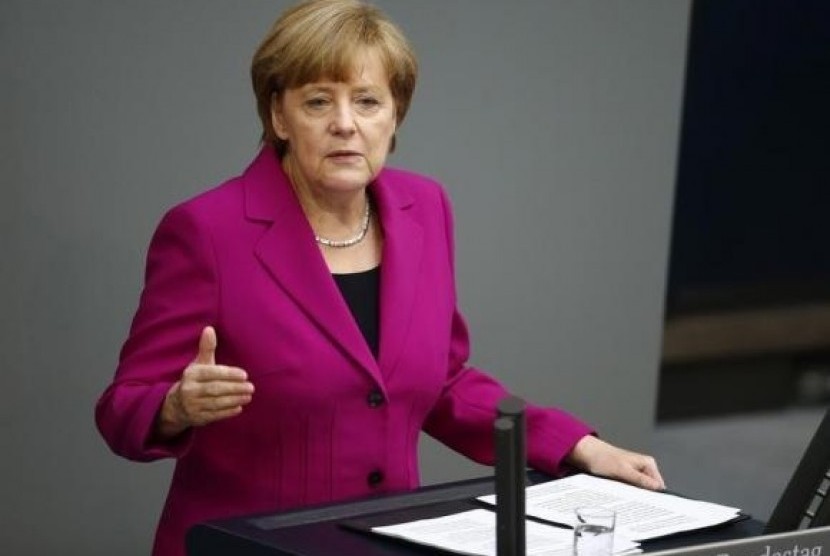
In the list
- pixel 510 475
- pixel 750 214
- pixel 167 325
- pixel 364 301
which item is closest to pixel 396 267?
pixel 364 301

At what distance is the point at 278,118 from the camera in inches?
113

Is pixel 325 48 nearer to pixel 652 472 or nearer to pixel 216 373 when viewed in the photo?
pixel 216 373

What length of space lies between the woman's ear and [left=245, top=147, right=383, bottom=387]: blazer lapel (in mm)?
76

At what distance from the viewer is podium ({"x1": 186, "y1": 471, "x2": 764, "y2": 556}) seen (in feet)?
7.62

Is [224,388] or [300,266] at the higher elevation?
[300,266]

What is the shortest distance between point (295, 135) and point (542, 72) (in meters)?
1.58

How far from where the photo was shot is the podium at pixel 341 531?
91.4 inches

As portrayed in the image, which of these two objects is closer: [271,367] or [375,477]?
[271,367]

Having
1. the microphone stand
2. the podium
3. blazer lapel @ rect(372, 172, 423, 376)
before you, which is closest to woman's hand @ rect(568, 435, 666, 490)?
the podium

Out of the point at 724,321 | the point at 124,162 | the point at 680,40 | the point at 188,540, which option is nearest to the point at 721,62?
the point at 724,321

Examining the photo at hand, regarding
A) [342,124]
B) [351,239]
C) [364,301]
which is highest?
[342,124]

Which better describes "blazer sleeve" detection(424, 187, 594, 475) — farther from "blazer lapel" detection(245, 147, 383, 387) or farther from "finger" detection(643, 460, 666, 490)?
"blazer lapel" detection(245, 147, 383, 387)

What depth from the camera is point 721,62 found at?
750 centimetres

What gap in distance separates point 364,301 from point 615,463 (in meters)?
0.47
